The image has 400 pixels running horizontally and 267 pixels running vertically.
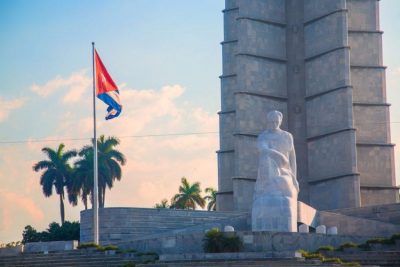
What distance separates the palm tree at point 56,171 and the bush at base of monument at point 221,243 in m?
27.7

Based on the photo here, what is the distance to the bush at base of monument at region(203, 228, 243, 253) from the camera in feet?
113

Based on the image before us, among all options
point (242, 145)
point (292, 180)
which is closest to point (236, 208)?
point (242, 145)

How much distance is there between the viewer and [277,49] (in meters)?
57.8

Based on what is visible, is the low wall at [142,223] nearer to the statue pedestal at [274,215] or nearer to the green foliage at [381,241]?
the statue pedestal at [274,215]

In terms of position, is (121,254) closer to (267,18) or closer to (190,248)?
(190,248)

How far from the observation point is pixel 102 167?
6066 centimetres

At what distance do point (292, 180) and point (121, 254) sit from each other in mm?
6869

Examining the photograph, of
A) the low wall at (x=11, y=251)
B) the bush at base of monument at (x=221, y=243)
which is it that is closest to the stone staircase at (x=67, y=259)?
the low wall at (x=11, y=251)

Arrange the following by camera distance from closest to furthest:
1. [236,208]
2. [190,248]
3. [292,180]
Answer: [190,248], [292,180], [236,208]

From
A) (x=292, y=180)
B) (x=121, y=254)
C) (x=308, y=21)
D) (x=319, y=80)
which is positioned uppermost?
(x=308, y=21)

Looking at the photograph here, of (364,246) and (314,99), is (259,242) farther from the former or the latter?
(314,99)

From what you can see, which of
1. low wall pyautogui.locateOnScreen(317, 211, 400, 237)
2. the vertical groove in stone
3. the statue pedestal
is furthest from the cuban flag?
the vertical groove in stone

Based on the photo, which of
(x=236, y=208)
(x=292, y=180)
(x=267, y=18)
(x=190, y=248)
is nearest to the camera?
(x=190, y=248)

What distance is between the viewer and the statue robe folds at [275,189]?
37250mm
